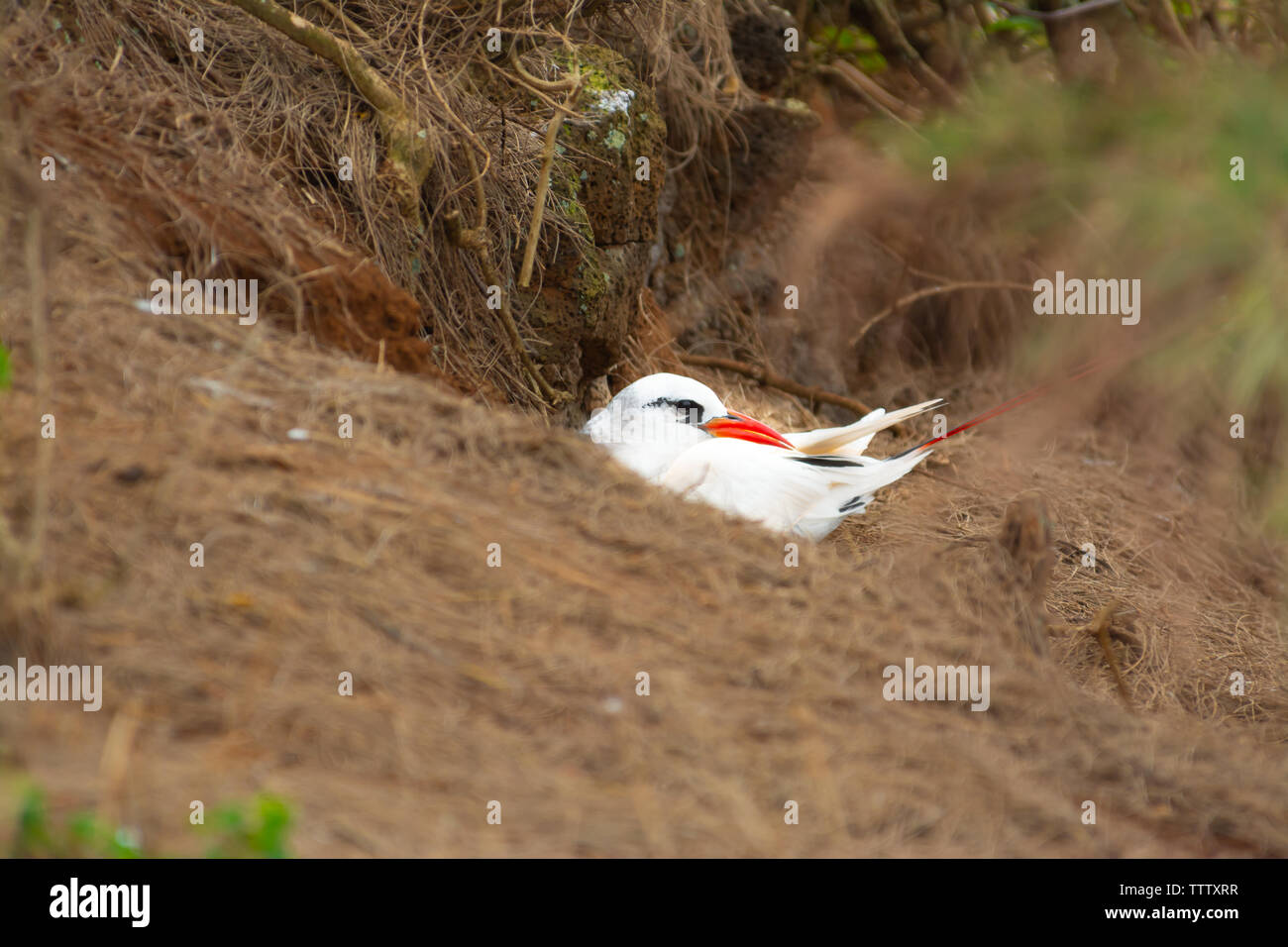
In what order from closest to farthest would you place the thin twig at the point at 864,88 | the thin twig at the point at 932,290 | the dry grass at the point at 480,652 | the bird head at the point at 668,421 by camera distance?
the dry grass at the point at 480,652 < the bird head at the point at 668,421 < the thin twig at the point at 932,290 < the thin twig at the point at 864,88

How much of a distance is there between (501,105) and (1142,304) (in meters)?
2.93

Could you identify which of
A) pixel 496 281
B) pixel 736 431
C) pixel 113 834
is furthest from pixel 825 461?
pixel 113 834

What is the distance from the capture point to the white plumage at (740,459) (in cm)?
372

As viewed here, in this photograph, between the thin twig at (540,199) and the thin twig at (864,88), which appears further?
the thin twig at (864,88)

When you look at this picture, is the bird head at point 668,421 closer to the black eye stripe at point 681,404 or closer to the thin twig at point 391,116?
the black eye stripe at point 681,404

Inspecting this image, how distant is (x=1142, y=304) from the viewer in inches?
177

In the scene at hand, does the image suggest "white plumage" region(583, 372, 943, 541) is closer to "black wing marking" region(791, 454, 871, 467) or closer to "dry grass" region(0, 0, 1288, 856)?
"black wing marking" region(791, 454, 871, 467)

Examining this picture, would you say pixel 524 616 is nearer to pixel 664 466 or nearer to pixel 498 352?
pixel 664 466

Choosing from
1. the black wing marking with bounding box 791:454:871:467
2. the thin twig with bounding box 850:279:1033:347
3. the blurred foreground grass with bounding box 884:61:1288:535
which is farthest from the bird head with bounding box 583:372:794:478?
the thin twig with bounding box 850:279:1033:347

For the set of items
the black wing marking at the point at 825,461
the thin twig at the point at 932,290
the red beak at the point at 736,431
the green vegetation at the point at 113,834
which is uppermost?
the thin twig at the point at 932,290

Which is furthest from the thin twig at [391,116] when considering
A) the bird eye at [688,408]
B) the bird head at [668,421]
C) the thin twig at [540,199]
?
the bird eye at [688,408]

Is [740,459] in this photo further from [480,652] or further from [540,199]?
[480,652]

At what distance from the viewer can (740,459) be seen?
3.80 meters

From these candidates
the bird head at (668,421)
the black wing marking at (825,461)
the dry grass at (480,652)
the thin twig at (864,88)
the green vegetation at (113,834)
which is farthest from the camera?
the thin twig at (864,88)
